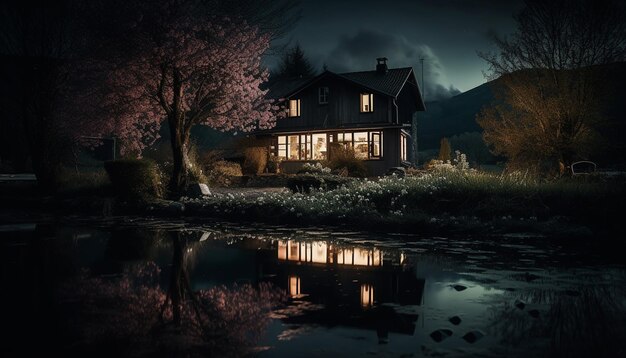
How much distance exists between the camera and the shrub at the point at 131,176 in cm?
1777

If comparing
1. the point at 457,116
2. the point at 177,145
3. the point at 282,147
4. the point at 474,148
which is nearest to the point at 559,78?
Result: the point at 177,145

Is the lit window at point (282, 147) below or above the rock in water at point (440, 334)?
above

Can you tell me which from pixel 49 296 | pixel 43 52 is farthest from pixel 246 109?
pixel 49 296

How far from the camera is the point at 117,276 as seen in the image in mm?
6594

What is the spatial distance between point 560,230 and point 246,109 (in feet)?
48.7

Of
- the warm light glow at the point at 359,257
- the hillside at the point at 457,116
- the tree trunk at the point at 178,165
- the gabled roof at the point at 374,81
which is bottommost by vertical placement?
the warm light glow at the point at 359,257

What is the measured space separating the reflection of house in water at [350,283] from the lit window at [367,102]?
29207mm

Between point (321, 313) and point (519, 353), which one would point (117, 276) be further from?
point (519, 353)

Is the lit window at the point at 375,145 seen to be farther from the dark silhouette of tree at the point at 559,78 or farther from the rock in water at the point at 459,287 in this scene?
the rock in water at the point at 459,287

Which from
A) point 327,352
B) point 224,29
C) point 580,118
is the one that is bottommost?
point 327,352

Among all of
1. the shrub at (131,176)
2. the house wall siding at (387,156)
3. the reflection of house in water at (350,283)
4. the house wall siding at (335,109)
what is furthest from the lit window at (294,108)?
the reflection of house in water at (350,283)

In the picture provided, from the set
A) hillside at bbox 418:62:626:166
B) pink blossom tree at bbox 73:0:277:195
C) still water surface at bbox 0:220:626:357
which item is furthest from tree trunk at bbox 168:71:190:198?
hillside at bbox 418:62:626:166

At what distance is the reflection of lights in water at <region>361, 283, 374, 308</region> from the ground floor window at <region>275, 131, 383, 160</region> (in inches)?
1196

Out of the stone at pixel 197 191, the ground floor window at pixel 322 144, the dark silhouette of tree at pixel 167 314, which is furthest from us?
the ground floor window at pixel 322 144
